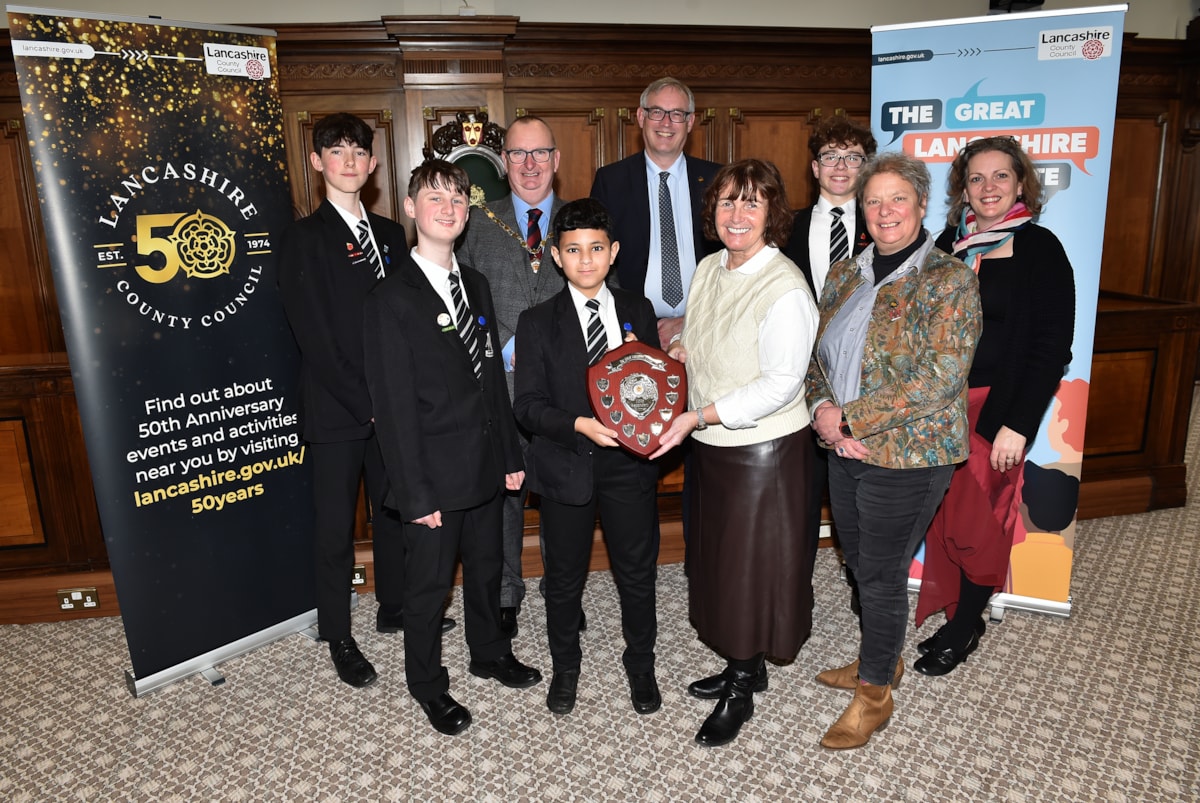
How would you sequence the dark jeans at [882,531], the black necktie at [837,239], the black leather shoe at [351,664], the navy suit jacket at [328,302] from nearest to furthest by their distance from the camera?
the dark jeans at [882,531] < the navy suit jacket at [328,302] < the black necktie at [837,239] < the black leather shoe at [351,664]

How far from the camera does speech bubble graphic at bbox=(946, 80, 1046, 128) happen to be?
275 centimetres

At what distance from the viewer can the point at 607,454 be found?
2.21 meters

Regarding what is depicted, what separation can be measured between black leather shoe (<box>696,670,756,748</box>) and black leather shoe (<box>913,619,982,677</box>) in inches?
26.9

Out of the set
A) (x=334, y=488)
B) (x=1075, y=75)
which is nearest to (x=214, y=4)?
(x=334, y=488)

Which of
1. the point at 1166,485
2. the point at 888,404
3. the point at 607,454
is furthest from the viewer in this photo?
the point at 1166,485

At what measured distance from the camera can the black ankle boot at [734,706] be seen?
2.32m

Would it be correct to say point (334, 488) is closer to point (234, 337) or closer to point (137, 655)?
point (234, 337)

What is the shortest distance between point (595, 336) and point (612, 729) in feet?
3.98

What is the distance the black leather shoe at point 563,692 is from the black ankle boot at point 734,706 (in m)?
0.41

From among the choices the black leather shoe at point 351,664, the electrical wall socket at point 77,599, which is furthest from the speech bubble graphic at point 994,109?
the electrical wall socket at point 77,599

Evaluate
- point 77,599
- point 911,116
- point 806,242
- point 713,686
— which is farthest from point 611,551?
point 77,599

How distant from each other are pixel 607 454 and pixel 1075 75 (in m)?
2.12

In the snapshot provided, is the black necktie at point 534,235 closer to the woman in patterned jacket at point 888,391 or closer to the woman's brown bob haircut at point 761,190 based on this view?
the woman's brown bob haircut at point 761,190

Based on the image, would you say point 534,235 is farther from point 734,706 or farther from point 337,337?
point 734,706
